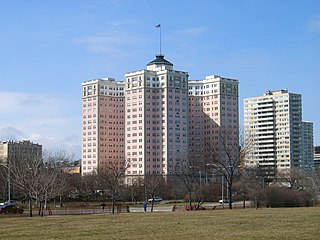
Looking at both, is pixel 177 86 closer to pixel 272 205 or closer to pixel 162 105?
pixel 162 105

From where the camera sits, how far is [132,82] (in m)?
166

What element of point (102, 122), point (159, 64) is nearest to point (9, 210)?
point (102, 122)

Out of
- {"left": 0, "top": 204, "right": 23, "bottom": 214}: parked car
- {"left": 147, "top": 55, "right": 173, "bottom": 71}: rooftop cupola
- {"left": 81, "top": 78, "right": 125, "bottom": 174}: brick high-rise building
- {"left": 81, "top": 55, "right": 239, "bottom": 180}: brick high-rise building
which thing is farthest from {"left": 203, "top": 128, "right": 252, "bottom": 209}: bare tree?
{"left": 147, "top": 55, "right": 173, "bottom": 71}: rooftop cupola

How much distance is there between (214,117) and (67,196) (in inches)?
2936

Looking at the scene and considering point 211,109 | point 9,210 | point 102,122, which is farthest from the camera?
point 211,109

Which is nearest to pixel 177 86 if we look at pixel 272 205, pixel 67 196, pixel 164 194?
pixel 164 194

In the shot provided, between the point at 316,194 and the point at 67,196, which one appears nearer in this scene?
the point at 316,194

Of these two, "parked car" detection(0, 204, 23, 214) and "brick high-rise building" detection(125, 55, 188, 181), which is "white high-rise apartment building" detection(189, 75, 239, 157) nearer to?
"brick high-rise building" detection(125, 55, 188, 181)

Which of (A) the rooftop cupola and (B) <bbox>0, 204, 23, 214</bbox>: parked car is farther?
(A) the rooftop cupola

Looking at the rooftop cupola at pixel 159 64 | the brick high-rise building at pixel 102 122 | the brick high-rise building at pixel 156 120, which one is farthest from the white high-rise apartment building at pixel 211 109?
the brick high-rise building at pixel 102 122

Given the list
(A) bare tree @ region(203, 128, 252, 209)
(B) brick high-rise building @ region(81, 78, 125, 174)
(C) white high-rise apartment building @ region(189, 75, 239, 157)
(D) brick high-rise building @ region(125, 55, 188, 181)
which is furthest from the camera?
(C) white high-rise apartment building @ region(189, 75, 239, 157)

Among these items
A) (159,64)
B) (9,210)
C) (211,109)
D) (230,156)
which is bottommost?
(9,210)

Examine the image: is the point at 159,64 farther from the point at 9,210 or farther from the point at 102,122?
the point at 9,210

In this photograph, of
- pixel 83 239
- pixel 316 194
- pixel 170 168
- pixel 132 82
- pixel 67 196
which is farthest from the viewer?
pixel 132 82
